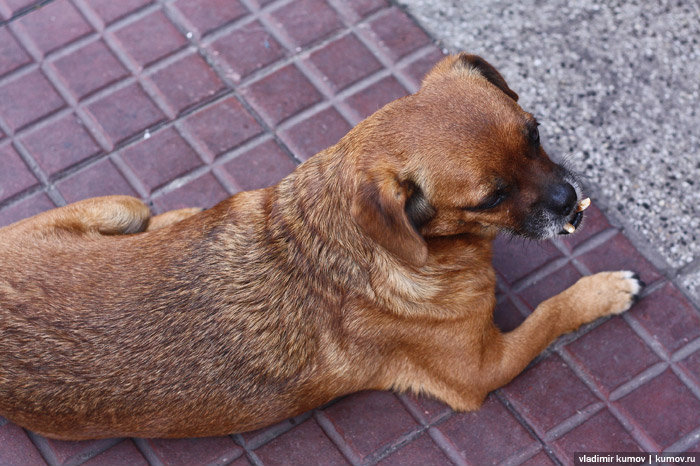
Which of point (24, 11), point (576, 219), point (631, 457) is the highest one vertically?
point (24, 11)

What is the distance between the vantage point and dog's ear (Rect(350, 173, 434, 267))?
350 cm

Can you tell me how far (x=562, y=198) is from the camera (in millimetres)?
3705

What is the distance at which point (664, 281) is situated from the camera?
481cm

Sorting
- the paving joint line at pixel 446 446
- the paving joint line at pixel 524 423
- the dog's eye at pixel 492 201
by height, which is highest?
the dog's eye at pixel 492 201

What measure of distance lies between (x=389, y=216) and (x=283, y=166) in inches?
77.1

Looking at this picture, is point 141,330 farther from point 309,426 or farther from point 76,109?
point 76,109

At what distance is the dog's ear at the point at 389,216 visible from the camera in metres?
3.50

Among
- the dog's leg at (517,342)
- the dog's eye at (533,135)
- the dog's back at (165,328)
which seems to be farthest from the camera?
the dog's leg at (517,342)

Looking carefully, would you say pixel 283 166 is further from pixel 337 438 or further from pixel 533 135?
pixel 533 135

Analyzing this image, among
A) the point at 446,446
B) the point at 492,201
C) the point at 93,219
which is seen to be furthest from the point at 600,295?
the point at 93,219

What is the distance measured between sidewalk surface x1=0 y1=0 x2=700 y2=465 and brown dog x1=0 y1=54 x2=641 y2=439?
1.40 ft

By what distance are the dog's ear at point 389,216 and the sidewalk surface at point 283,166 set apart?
139 cm

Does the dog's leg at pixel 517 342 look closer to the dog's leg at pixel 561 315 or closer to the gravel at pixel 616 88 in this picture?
the dog's leg at pixel 561 315

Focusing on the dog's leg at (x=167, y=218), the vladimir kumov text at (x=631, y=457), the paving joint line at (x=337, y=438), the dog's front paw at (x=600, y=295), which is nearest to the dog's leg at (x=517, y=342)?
the dog's front paw at (x=600, y=295)
